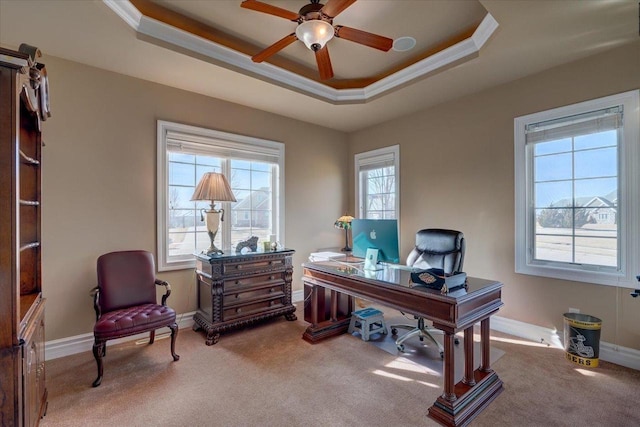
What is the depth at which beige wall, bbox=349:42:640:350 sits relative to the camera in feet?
8.38

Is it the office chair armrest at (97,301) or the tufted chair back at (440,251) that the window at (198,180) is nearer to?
the office chair armrest at (97,301)

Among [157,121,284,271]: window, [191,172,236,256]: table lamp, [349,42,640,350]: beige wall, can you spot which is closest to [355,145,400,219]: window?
[349,42,640,350]: beige wall

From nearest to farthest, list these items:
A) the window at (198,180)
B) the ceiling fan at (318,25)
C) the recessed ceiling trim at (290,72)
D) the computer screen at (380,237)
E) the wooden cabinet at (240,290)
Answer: the ceiling fan at (318,25)
the recessed ceiling trim at (290,72)
the computer screen at (380,237)
the wooden cabinet at (240,290)
the window at (198,180)

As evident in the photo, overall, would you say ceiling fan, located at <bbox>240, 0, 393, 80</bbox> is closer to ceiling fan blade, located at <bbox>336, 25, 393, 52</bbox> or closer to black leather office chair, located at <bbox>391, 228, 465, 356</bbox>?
ceiling fan blade, located at <bbox>336, 25, 393, 52</bbox>

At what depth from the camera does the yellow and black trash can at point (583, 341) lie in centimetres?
244

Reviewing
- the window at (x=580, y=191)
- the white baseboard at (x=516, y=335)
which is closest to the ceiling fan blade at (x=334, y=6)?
the window at (x=580, y=191)

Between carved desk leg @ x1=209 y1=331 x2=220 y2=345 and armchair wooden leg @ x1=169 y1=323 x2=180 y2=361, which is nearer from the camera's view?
armchair wooden leg @ x1=169 y1=323 x2=180 y2=361

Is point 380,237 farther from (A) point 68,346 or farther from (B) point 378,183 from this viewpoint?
(A) point 68,346

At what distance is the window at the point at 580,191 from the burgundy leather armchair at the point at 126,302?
3.68 meters

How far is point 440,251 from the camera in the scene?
8.84ft

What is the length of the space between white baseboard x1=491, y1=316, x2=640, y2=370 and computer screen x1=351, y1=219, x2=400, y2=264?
1.72 metres

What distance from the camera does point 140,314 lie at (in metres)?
2.44

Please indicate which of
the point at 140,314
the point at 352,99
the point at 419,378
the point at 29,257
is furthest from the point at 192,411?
the point at 352,99

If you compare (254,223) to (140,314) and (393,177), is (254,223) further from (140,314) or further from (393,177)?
(393,177)
